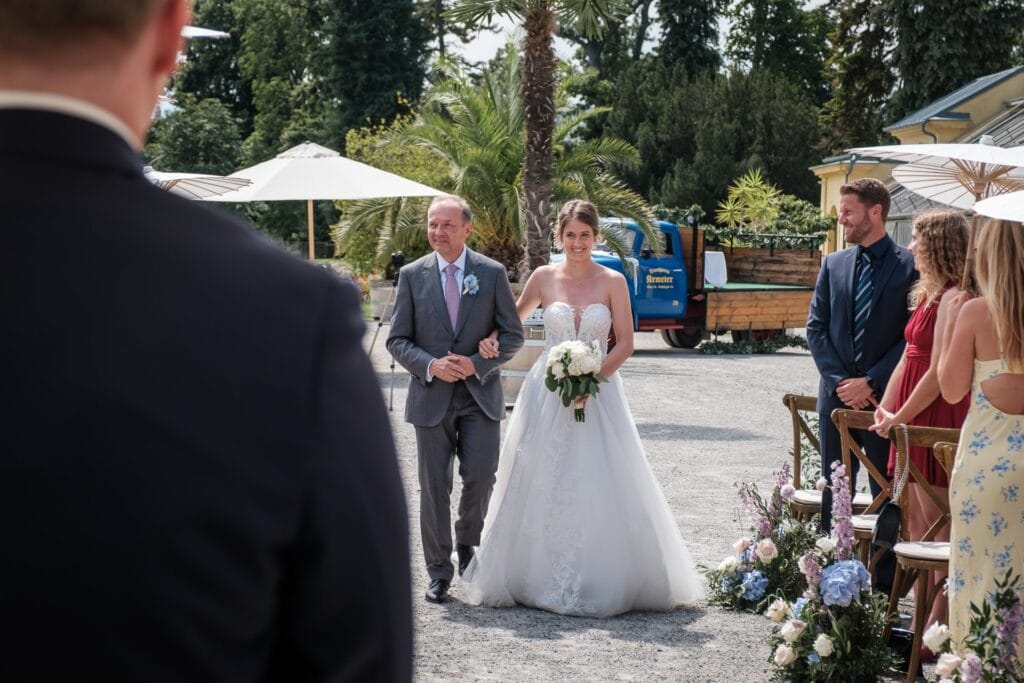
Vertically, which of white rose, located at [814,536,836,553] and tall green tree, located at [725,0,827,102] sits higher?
tall green tree, located at [725,0,827,102]

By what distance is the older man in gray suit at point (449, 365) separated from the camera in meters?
7.14

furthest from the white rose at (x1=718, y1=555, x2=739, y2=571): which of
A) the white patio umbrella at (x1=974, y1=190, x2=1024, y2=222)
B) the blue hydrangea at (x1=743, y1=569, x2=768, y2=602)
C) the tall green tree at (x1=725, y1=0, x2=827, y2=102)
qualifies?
the tall green tree at (x1=725, y1=0, x2=827, y2=102)

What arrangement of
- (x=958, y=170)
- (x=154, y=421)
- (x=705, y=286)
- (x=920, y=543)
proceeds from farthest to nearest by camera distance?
(x=705, y=286)
(x=958, y=170)
(x=920, y=543)
(x=154, y=421)

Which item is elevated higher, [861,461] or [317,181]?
[317,181]

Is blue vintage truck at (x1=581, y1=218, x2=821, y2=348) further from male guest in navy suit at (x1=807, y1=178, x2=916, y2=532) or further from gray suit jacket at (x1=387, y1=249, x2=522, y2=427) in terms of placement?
gray suit jacket at (x1=387, y1=249, x2=522, y2=427)

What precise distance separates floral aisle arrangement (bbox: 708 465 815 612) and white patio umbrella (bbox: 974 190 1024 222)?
1.99 m

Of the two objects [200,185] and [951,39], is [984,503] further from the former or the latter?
[951,39]

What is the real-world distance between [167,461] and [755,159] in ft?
147

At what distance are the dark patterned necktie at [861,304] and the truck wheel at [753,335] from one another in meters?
18.5

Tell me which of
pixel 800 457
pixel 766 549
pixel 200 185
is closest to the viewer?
pixel 766 549

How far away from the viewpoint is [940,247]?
6414 mm

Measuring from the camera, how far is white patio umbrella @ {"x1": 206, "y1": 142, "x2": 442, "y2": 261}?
13.7 metres

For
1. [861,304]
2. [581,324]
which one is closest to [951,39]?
[861,304]

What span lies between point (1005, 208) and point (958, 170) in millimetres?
3495
